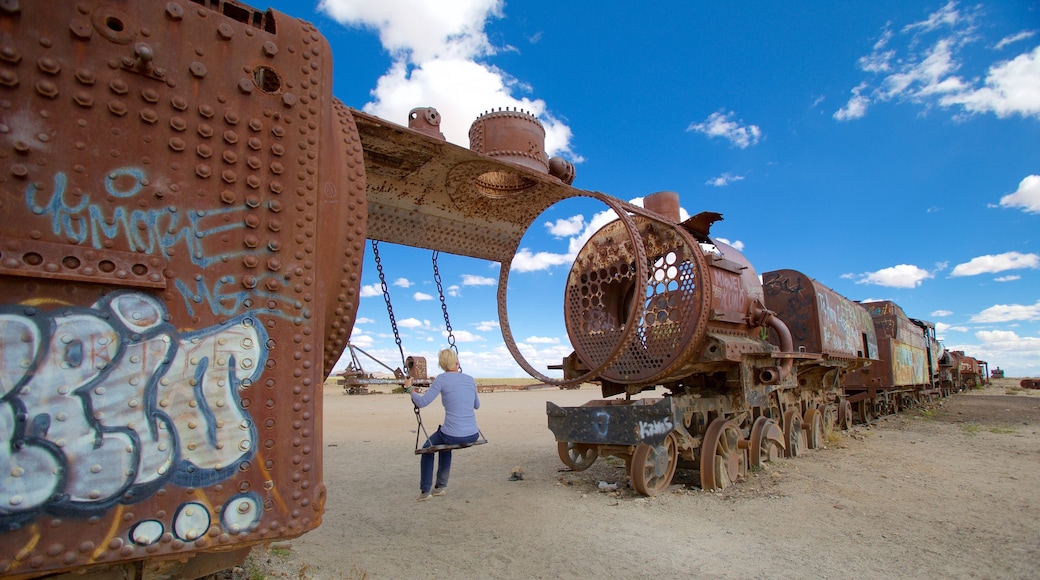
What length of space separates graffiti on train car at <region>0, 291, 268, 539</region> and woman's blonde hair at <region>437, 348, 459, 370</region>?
3.68 metres

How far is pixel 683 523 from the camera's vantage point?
17.1 feet

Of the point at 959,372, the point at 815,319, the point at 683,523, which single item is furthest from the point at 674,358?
the point at 959,372

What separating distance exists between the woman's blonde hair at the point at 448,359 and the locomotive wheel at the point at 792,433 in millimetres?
6003

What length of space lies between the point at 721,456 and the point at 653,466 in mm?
1242

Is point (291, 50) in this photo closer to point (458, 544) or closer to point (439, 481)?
point (458, 544)

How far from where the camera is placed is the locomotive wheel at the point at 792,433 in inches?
352

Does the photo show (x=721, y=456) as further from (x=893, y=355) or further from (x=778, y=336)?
(x=893, y=355)

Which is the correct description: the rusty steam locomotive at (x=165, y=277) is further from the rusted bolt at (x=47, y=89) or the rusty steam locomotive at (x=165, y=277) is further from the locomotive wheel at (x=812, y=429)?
the locomotive wheel at (x=812, y=429)

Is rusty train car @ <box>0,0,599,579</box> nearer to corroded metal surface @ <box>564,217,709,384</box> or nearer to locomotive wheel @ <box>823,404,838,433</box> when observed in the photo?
corroded metal surface @ <box>564,217,709,384</box>

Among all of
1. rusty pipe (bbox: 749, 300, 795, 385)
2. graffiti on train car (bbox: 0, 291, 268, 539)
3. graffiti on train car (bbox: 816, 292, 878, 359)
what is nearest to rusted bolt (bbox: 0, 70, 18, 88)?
graffiti on train car (bbox: 0, 291, 268, 539)

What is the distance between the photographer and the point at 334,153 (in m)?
2.74

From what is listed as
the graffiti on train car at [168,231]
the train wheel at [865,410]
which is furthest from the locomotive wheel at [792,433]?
the graffiti on train car at [168,231]

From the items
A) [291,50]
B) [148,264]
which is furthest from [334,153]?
[148,264]

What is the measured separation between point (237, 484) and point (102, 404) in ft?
1.79
